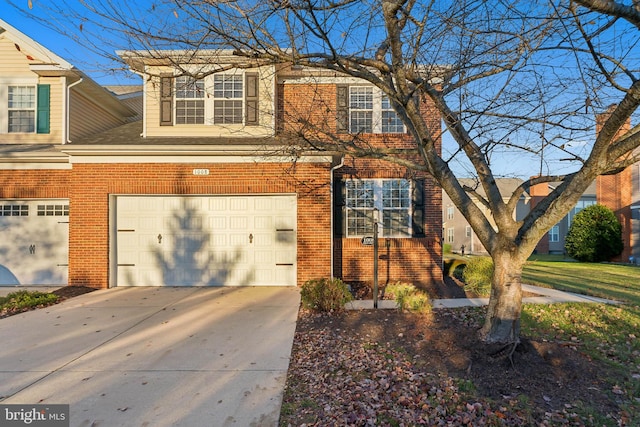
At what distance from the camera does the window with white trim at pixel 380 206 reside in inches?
395

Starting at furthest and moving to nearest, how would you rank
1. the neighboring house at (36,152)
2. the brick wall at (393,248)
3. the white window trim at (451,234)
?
1. the white window trim at (451,234)
2. the brick wall at (393,248)
3. the neighboring house at (36,152)

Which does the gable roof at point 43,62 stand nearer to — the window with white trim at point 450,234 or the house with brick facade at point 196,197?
the house with brick facade at point 196,197

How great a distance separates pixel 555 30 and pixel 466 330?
4162 mm

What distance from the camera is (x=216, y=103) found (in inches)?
382

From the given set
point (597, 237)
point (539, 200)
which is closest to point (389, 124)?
point (597, 237)

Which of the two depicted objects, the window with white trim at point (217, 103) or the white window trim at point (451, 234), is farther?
the white window trim at point (451, 234)

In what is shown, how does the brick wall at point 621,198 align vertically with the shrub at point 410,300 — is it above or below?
above

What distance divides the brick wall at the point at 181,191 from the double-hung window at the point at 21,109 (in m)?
2.97

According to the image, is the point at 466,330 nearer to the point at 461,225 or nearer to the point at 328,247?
the point at 328,247

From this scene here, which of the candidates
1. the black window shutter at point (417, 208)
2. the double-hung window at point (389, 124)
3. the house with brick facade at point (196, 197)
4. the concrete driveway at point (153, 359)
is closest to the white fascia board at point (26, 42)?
the house with brick facade at point (196, 197)

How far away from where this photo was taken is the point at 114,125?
1256 centimetres

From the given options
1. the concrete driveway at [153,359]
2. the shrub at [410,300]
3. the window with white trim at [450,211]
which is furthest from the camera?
the window with white trim at [450,211]

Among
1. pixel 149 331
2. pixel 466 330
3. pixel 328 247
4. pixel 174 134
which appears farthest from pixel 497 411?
pixel 174 134

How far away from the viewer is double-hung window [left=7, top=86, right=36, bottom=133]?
10.1 m
